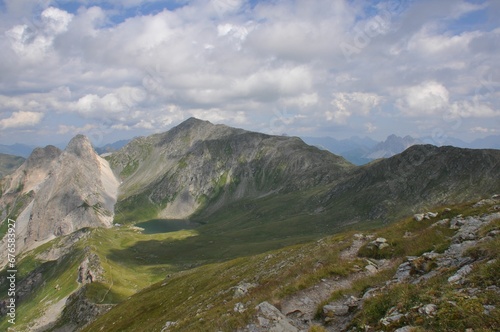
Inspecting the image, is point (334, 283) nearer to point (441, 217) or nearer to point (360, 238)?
point (360, 238)

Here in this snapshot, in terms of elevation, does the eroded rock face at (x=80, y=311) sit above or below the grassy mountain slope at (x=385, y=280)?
below

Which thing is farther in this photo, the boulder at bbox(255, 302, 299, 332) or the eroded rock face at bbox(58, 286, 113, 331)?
the eroded rock face at bbox(58, 286, 113, 331)

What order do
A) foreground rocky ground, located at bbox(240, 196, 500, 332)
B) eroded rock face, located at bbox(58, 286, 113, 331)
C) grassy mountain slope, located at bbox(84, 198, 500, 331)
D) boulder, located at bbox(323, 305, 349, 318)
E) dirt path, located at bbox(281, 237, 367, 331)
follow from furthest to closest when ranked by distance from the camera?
eroded rock face, located at bbox(58, 286, 113, 331) → dirt path, located at bbox(281, 237, 367, 331) → boulder, located at bbox(323, 305, 349, 318) → grassy mountain slope, located at bbox(84, 198, 500, 331) → foreground rocky ground, located at bbox(240, 196, 500, 332)

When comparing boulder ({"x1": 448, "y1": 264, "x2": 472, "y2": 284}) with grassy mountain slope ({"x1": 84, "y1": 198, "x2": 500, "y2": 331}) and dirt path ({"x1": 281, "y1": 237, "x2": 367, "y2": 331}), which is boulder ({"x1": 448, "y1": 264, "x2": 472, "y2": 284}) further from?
dirt path ({"x1": 281, "y1": 237, "x2": 367, "y2": 331})

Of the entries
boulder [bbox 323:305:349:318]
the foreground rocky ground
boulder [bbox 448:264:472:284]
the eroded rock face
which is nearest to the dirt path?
the foreground rocky ground

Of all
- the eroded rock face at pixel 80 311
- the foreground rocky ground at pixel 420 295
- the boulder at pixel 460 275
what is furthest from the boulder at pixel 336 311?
the eroded rock face at pixel 80 311

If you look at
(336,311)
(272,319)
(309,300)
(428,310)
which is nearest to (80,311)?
(309,300)

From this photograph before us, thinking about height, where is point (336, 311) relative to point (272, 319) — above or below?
above

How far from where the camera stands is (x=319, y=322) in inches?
762

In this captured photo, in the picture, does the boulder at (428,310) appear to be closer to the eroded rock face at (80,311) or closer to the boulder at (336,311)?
the boulder at (336,311)

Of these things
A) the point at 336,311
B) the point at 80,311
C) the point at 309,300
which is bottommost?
the point at 80,311

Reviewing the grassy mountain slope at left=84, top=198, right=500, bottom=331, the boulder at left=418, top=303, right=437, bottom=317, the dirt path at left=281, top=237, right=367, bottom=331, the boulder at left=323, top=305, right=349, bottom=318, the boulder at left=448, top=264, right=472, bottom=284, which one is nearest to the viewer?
the boulder at left=418, top=303, right=437, bottom=317

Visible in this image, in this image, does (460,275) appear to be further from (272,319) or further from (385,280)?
(272,319)

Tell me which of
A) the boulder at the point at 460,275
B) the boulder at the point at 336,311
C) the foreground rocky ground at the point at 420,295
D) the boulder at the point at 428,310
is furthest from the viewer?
the boulder at the point at 336,311
